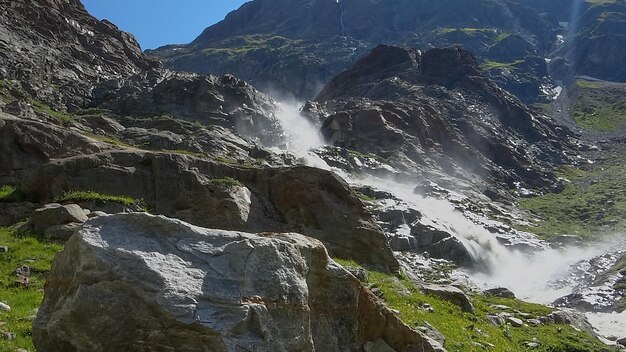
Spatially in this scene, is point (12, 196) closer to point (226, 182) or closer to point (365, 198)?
point (226, 182)

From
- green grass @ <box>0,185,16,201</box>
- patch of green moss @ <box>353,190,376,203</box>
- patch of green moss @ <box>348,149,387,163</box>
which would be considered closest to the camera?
green grass @ <box>0,185,16,201</box>

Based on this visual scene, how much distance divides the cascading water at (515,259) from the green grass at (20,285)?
4942 centimetres

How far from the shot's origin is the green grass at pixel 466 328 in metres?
20.7

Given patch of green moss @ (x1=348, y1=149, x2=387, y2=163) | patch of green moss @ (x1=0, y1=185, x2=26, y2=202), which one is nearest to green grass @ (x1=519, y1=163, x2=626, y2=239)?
patch of green moss @ (x1=348, y1=149, x2=387, y2=163)

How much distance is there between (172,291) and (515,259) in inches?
3514

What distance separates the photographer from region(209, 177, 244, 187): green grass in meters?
27.9

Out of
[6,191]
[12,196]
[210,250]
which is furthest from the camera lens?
[6,191]

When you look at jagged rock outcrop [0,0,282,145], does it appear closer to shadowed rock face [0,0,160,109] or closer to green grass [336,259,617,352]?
shadowed rock face [0,0,160,109]

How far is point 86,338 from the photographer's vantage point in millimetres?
8516

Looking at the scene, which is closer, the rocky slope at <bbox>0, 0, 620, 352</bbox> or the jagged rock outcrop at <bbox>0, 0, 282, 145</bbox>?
the rocky slope at <bbox>0, 0, 620, 352</bbox>

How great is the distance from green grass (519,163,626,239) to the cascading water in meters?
13.5

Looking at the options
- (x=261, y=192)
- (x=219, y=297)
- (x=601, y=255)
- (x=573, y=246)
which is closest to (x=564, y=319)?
(x=261, y=192)

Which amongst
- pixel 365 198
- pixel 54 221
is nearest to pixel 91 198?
pixel 54 221

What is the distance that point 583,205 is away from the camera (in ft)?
521
